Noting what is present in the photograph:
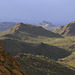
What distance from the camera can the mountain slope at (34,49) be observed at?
120m

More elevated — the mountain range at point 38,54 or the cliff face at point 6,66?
the cliff face at point 6,66

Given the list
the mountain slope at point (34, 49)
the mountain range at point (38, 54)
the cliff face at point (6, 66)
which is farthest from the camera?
the mountain slope at point (34, 49)

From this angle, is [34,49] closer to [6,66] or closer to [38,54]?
[38,54]

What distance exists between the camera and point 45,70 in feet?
188

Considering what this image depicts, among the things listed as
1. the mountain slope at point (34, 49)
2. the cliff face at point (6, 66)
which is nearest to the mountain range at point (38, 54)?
the mountain slope at point (34, 49)

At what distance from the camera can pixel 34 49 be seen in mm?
127438

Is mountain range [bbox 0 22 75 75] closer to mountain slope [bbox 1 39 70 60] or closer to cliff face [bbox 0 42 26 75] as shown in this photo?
mountain slope [bbox 1 39 70 60]

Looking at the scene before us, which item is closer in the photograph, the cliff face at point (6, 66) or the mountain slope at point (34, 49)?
the cliff face at point (6, 66)

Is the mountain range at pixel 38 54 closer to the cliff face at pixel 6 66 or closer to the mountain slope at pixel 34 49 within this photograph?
the mountain slope at pixel 34 49

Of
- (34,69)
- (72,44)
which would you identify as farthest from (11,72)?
(72,44)

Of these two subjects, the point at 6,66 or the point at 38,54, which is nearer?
the point at 6,66

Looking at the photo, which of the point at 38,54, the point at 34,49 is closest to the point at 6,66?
the point at 38,54

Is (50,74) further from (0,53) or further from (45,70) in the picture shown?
(0,53)

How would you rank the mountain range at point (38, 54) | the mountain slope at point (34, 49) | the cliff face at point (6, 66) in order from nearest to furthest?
the cliff face at point (6, 66) → the mountain range at point (38, 54) → the mountain slope at point (34, 49)
